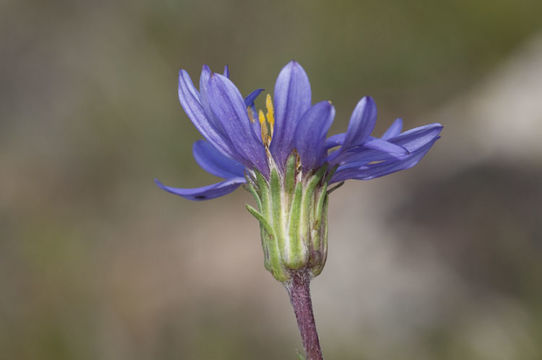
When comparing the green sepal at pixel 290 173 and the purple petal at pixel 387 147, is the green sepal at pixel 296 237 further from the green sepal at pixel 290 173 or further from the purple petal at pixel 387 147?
the purple petal at pixel 387 147

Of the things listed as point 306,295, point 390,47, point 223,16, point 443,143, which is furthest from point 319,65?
point 306,295

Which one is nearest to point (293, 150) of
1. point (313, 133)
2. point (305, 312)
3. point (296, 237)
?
point (313, 133)

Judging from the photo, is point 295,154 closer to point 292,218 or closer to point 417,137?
point 292,218

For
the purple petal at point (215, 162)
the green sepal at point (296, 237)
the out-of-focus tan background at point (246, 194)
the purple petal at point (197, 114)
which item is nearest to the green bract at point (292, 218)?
the green sepal at point (296, 237)

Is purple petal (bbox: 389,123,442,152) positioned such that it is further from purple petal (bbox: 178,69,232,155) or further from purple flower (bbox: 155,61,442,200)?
purple petal (bbox: 178,69,232,155)

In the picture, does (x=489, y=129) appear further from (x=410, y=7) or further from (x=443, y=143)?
(x=410, y=7)

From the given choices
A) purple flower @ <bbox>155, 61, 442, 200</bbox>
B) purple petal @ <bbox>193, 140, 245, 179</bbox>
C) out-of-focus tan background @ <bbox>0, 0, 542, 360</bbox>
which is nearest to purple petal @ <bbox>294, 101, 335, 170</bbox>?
purple flower @ <bbox>155, 61, 442, 200</bbox>
